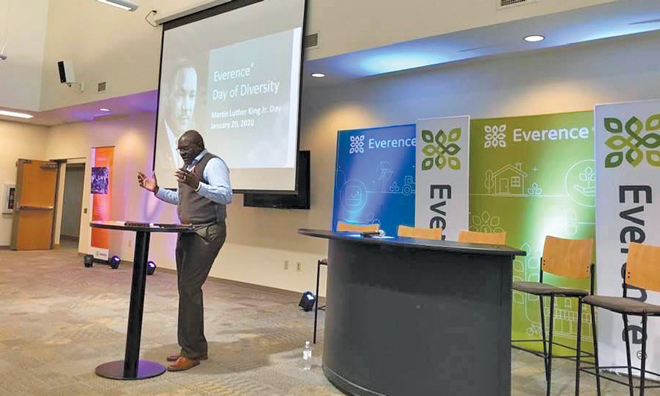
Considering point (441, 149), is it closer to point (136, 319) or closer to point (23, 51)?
point (136, 319)

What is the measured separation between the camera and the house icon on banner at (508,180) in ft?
14.5

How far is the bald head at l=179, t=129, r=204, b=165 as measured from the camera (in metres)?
3.22

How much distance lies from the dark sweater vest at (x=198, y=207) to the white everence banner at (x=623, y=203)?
295cm

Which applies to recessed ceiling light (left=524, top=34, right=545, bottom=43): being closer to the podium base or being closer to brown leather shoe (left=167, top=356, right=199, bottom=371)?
brown leather shoe (left=167, top=356, right=199, bottom=371)

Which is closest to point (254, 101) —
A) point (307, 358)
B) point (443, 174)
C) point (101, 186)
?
point (443, 174)

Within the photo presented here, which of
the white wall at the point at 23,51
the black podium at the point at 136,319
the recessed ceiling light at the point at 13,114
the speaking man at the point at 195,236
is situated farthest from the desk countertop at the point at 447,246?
the recessed ceiling light at the point at 13,114

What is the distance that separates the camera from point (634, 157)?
3.64m

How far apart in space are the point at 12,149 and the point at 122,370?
30.4 ft

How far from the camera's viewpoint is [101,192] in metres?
9.09

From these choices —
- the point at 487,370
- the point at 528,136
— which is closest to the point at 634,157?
the point at 528,136

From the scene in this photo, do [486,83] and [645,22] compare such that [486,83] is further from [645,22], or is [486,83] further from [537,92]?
[645,22]

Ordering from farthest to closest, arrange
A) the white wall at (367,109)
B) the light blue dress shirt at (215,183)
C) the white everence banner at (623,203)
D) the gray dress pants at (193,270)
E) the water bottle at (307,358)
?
the white wall at (367,109)
the white everence banner at (623,203)
the water bottle at (307,358)
the gray dress pants at (193,270)
the light blue dress shirt at (215,183)

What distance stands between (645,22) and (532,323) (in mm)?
2626

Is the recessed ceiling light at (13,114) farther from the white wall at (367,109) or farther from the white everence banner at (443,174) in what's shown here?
the white everence banner at (443,174)
